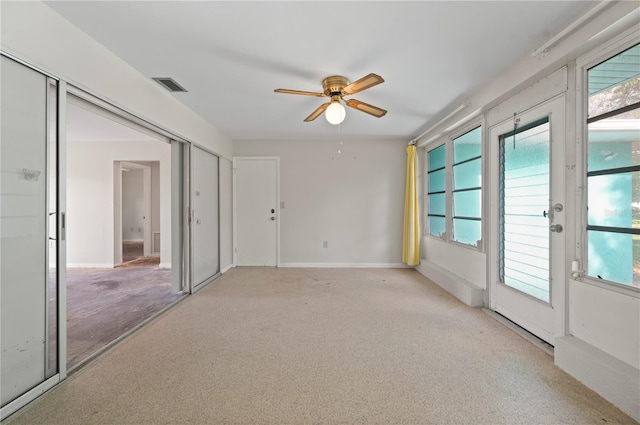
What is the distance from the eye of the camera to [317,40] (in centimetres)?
205

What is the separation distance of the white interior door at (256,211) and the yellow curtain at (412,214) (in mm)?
2352

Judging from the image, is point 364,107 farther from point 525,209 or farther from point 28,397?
point 28,397

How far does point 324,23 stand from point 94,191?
5.49 metres

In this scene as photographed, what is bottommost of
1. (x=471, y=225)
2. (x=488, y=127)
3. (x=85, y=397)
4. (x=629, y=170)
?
(x=85, y=397)

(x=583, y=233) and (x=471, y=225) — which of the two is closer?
(x=583, y=233)

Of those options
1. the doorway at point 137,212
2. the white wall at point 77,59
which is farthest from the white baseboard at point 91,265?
the white wall at point 77,59

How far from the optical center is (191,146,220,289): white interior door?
3.71 m

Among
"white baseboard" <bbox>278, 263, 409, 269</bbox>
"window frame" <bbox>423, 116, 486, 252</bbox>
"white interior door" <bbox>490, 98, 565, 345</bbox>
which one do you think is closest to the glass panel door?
"white interior door" <bbox>490, 98, 565, 345</bbox>

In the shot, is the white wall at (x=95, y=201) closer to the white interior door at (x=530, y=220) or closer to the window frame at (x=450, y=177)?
the window frame at (x=450, y=177)

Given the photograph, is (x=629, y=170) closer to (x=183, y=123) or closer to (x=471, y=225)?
(x=471, y=225)

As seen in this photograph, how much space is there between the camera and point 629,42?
163 centimetres

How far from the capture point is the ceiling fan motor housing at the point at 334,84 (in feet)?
8.33

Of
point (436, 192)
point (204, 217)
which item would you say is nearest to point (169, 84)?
point (204, 217)

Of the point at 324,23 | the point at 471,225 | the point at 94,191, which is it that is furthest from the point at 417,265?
the point at 94,191
